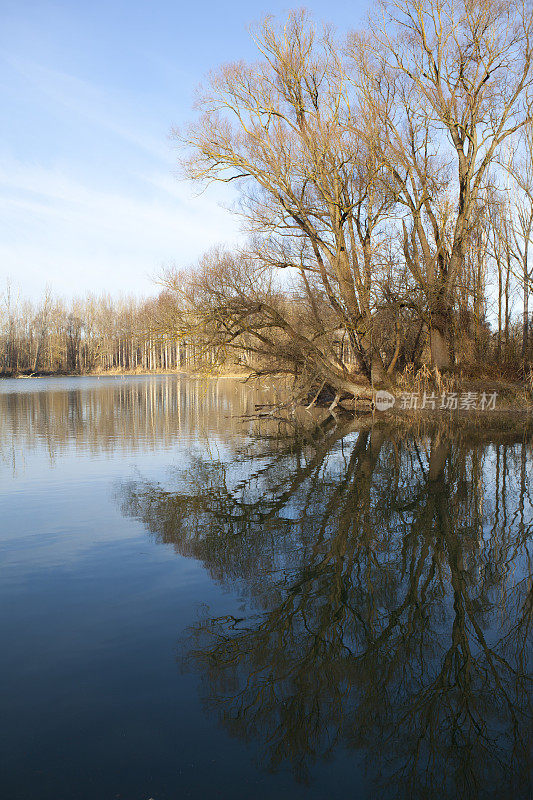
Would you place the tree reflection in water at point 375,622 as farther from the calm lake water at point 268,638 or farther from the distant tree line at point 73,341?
the distant tree line at point 73,341

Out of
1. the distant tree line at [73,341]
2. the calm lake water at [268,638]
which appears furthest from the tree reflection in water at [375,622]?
the distant tree line at [73,341]

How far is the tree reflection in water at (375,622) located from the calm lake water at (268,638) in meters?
0.02

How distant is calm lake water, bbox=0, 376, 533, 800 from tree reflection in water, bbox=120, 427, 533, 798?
0.05ft

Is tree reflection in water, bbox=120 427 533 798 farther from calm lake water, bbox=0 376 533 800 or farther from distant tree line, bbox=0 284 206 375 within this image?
distant tree line, bbox=0 284 206 375

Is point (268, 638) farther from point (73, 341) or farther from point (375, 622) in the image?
point (73, 341)

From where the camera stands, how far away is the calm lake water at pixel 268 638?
3.10 metres

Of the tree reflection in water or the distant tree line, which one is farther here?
the distant tree line

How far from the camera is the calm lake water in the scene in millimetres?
3096

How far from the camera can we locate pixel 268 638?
438 cm

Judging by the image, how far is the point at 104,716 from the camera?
3.53 meters

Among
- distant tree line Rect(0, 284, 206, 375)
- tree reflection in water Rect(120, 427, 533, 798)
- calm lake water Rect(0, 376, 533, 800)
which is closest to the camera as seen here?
calm lake water Rect(0, 376, 533, 800)

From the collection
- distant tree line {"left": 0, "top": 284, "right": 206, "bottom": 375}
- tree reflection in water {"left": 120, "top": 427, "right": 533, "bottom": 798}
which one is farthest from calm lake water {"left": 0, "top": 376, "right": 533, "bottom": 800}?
distant tree line {"left": 0, "top": 284, "right": 206, "bottom": 375}

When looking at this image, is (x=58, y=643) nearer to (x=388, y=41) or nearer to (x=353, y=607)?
(x=353, y=607)

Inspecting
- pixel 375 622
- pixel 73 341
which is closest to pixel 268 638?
pixel 375 622
